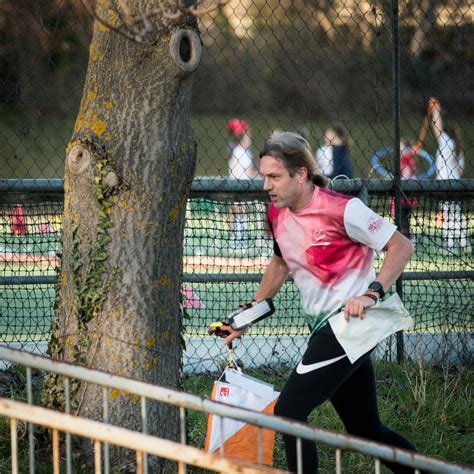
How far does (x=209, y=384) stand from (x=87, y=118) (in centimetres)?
250

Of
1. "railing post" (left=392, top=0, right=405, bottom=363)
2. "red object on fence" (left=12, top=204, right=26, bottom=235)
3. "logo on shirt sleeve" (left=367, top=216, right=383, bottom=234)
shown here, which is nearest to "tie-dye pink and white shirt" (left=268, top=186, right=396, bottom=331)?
"logo on shirt sleeve" (left=367, top=216, right=383, bottom=234)

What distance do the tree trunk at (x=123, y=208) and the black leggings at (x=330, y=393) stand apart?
0.82 metres

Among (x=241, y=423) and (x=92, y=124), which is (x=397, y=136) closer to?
(x=92, y=124)

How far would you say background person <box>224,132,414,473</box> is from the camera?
417cm

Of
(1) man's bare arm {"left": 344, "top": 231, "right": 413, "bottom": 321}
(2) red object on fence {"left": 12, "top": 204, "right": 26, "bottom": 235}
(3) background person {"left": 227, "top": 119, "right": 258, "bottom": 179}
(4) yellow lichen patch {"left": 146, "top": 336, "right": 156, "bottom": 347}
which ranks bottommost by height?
(4) yellow lichen patch {"left": 146, "top": 336, "right": 156, "bottom": 347}

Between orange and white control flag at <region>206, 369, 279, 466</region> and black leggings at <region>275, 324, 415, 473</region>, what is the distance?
7.1 inches

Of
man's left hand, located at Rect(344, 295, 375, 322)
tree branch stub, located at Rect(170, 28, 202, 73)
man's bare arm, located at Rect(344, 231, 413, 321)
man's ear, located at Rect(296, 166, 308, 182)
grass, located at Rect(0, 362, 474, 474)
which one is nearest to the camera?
man's left hand, located at Rect(344, 295, 375, 322)

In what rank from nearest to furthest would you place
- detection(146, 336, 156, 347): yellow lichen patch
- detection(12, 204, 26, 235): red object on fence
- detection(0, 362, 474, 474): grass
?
detection(146, 336, 156, 347): yellow lichen patch, detection(0, 362, 474, 474): grass, detection(12, 204, 26, 235): red object on fence

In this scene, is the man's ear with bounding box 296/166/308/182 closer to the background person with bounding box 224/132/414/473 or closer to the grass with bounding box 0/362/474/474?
the background person with bounding box 224/132/414/473

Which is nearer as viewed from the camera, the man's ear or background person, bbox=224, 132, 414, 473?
background person, bbox=224, 132, 414, 473

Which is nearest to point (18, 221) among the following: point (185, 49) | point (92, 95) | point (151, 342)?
point (92, 95)

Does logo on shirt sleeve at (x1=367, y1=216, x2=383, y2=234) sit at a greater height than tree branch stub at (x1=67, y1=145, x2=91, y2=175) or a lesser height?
lesser

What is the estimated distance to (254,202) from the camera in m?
7.08

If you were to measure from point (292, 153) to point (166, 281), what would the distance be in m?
0.89
